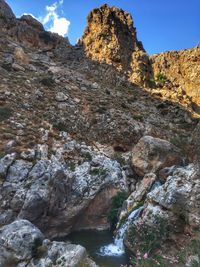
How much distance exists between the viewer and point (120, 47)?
6291 centimetres

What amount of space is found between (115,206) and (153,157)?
6.29 metres

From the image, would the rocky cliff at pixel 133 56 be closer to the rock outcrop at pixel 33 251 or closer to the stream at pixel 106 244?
the stream at pixel 106 244

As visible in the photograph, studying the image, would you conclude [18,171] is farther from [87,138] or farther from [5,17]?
[5,17]

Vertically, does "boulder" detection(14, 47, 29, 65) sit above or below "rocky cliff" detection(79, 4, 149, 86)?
below

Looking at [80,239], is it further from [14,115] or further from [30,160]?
[14,115]

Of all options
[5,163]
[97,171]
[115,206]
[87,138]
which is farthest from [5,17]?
[115,206]

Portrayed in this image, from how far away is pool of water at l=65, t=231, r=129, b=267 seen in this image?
2254 cm

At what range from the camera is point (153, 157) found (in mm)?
33156

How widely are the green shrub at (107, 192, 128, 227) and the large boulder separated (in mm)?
3759

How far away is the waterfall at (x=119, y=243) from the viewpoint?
24.5 metres

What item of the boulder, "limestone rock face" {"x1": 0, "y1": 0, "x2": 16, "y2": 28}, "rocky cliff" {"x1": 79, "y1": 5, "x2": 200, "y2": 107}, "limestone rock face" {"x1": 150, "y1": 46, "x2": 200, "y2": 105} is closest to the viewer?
the boulder

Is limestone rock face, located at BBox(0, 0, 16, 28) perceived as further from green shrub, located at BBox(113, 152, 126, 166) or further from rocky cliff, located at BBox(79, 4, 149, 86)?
green shrub, located at BBox(113, 152, 126, 166)

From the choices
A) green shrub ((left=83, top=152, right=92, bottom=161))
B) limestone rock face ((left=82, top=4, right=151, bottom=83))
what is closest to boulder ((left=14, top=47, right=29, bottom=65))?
limestone rock face ((left=82, top=4, right=151, bottom=83))

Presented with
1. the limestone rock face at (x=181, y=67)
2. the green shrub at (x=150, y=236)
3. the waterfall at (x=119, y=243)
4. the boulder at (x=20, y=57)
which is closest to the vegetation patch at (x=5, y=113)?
the waterfall at (x=119, y=243)
